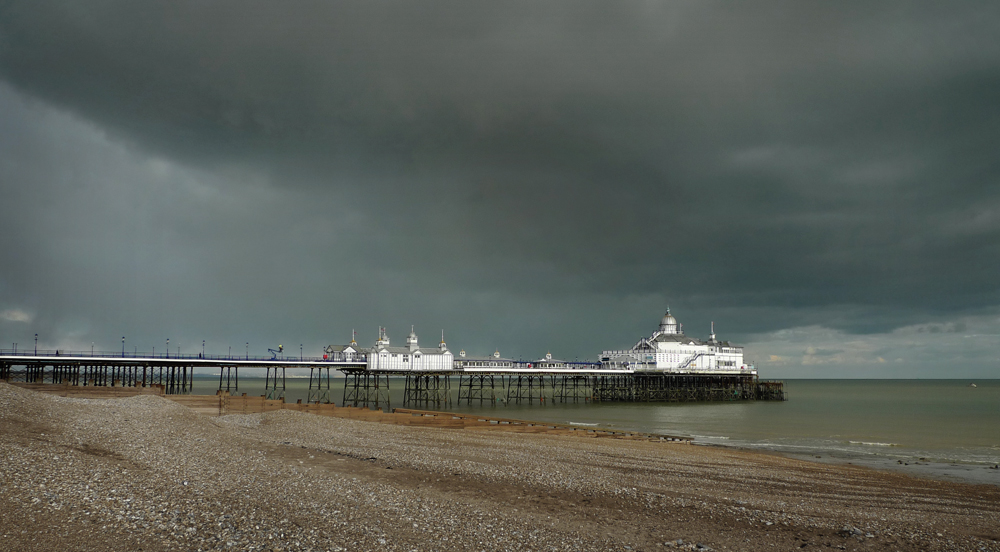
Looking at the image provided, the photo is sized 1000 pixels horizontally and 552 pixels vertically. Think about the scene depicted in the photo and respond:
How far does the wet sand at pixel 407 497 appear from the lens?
419 inches

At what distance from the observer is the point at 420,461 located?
797 inches

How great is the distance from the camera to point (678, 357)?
322 feet

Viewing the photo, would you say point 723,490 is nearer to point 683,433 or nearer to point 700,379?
point 683,433

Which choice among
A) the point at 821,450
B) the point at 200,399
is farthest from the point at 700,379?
the point at 200,399

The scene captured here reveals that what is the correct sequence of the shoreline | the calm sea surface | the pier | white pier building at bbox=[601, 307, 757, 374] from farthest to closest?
white pier building at bbox=[601, 307, 757, 374]
the pier
the calm sea surface
the shoreline

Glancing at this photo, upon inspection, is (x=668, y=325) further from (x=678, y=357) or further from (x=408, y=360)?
(x=408, y=360)

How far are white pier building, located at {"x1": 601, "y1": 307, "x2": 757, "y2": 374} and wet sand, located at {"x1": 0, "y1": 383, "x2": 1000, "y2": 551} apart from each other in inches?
2835

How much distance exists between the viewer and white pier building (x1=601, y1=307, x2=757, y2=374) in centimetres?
9600

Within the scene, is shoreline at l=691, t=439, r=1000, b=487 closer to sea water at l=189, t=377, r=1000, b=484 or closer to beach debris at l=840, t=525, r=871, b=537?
sea water at l=189, t=377, r=1000, b=484

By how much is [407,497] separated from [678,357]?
90252mm

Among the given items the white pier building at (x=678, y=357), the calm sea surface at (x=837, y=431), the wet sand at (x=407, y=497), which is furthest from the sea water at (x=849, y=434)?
the white pier building at (x=678, y=357)

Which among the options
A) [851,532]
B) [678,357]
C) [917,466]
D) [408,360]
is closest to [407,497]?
[851,532]

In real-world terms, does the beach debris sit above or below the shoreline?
above

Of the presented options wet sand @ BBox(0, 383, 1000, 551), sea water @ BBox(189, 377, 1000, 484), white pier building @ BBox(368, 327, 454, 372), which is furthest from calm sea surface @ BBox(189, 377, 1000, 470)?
white pier building @ BBox(368, 327, 454, 372)
